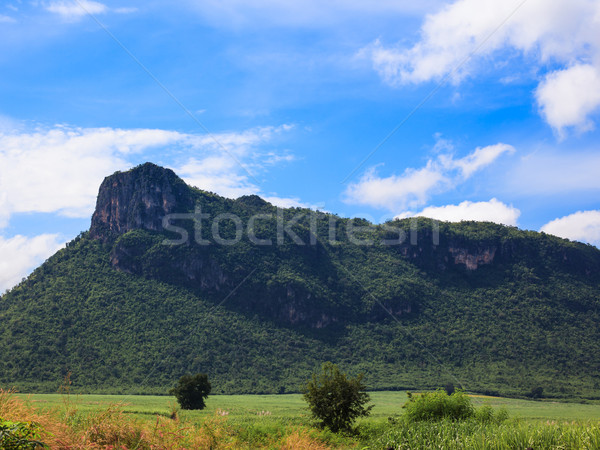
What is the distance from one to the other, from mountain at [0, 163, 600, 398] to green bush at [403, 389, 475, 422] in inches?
2270

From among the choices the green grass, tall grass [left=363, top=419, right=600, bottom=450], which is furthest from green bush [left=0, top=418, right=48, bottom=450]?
tall grass [left=363, top=419, right=600, bottom=450]

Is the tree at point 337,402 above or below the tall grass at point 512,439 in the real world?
below

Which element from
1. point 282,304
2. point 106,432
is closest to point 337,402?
point 106,432

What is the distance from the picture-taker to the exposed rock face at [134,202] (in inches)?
5167

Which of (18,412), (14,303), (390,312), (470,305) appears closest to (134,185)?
(14,303)

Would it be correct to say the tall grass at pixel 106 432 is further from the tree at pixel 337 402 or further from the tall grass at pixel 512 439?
the tree at pixel 337 402

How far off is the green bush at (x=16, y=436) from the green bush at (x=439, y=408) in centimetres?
1672

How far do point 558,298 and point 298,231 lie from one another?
84.1 m

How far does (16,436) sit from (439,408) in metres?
17.9

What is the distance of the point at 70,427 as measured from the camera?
10.0 meters

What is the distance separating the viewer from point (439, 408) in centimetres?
2023

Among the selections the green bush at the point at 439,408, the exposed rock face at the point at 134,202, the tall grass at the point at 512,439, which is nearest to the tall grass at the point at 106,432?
the tall grass at the point at 512,439

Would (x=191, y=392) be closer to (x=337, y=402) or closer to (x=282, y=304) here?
(x=337, y=402)

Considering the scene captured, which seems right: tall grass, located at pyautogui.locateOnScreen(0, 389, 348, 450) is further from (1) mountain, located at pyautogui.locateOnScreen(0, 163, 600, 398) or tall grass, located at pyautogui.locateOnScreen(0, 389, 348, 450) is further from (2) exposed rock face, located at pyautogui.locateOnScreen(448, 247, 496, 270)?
(2) exposed rock face, located at pyautogui.locateOnScreen(448, 247, 496, 270)
